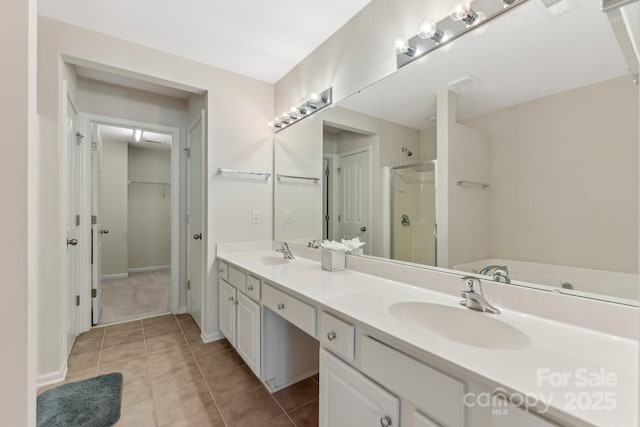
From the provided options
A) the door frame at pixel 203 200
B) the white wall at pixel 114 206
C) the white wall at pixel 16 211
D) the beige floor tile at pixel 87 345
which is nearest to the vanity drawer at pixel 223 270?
the door frame at pixel 203 200

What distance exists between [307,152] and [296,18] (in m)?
0.92

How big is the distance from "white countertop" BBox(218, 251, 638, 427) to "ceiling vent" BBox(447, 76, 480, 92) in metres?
0.93

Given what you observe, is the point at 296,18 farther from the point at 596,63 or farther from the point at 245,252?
the point at 245,252

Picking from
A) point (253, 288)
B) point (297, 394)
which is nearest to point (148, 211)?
point (253, 288)

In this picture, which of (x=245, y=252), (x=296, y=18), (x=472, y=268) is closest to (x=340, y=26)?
(x=296, y=18)

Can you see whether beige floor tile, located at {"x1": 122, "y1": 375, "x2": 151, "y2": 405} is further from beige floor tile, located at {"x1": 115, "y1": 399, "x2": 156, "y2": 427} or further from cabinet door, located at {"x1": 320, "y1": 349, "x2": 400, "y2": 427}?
cabinet door, located at {"x1": 320, "y1": 349, "x2": 400, "y2": 427}

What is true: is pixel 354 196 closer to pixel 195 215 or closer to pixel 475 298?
pixel 475 298

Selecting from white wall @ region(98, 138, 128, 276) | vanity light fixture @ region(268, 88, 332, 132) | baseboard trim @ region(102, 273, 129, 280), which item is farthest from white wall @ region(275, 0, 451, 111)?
baseboard trim @ region(102, 273, 129, 280)

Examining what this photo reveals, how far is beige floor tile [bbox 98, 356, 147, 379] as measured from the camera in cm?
195

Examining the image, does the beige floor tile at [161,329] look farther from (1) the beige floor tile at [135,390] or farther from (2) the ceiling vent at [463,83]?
(2) the ceiling vent at [463,83]

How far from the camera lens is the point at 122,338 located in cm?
248

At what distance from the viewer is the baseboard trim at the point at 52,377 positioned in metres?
1.83

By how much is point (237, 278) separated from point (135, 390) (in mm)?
918

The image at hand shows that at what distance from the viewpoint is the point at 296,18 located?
1.83 meters
